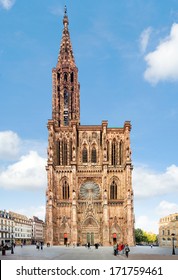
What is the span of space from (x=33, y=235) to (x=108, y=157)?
7749 cm

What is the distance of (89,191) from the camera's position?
73500mm

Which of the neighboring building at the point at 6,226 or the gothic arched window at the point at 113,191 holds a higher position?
the gothic arched window at the point at 113,191

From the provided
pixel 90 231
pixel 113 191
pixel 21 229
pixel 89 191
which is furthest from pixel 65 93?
pixel 21 229

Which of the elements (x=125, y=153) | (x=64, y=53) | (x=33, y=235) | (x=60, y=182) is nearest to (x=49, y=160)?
(x=60, y=182)

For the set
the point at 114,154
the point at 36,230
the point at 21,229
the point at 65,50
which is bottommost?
the point at 36,230

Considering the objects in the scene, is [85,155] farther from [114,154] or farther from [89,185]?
[89,185]

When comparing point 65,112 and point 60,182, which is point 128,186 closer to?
point 60,182

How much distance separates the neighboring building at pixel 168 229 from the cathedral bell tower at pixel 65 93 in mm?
41444

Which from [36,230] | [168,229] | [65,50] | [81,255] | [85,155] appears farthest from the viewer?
[36,230]

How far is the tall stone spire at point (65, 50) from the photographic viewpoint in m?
90.3

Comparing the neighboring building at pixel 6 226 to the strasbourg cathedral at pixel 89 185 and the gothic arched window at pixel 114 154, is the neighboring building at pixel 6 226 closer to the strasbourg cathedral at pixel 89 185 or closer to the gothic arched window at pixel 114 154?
the strasbourg cathedral at pixel 89 185

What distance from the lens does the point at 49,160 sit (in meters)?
72.5

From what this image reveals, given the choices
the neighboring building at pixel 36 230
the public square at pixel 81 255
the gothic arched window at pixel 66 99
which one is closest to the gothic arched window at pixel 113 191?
the gothic arched window at pixel 66 99

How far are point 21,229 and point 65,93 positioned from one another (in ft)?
186
